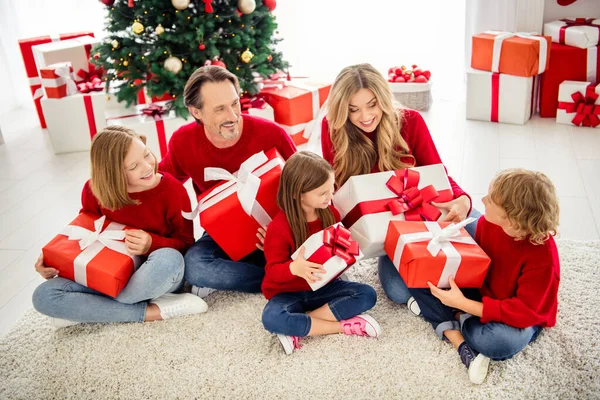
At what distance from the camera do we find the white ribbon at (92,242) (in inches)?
82.4

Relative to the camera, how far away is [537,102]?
3.99 metres

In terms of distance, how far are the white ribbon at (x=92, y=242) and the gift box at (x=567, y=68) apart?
9.42 ft

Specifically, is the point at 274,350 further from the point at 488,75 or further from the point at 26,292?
the point at 488,75

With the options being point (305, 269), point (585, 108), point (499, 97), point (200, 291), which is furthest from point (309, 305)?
point (585, 108)

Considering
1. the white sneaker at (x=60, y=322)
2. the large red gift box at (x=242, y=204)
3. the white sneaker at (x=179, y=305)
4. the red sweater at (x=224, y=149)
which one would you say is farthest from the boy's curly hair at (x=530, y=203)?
the white sneaker at (x=60, y=322)

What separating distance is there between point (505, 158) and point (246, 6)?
5.53ft

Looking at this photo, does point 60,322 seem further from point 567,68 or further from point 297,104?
point 567,68

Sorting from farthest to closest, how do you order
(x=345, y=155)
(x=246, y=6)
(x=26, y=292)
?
(x=246, y=6) → (x=26, y=292) → (x=345, y=155)

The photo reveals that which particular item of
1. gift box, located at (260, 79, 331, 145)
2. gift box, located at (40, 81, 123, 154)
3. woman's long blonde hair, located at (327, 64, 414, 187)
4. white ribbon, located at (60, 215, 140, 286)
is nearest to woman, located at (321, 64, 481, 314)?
woman's long blonde hair, located at (327, 64, 414, 187)

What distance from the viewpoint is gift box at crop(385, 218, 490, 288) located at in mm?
1838

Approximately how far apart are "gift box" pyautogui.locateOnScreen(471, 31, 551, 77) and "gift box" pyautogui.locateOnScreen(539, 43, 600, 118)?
0.25 feet

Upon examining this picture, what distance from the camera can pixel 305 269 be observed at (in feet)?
6.23

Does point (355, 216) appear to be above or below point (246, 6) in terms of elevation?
below

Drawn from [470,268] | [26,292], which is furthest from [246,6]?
[470,268]
